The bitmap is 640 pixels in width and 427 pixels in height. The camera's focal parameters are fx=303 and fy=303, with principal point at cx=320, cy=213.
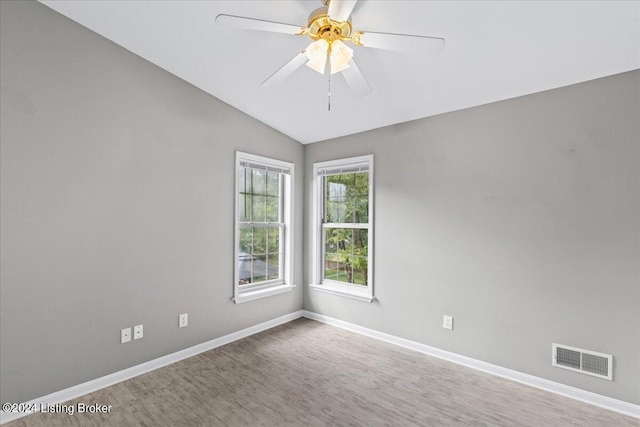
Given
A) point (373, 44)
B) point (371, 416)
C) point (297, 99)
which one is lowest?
point (371, 416)

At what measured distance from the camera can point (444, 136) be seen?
9.73 ft

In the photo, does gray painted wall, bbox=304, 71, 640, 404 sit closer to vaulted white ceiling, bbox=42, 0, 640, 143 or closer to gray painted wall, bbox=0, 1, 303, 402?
vaulted white ceiling, bbox=42, 0, 640, 143

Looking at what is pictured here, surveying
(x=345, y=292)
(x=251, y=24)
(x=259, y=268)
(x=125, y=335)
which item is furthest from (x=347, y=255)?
(x=251, y=24)

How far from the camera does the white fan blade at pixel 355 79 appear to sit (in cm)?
190

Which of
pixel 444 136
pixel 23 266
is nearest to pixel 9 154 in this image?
pixel 23 266

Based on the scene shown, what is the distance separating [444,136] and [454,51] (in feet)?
3.09

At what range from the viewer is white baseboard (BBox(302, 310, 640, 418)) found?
216 centimetres

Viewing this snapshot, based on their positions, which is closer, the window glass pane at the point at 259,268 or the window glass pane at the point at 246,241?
the window glass pane at the point at 246,241

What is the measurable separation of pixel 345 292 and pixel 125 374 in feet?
7.46

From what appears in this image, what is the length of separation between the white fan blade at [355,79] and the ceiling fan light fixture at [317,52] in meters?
0.17

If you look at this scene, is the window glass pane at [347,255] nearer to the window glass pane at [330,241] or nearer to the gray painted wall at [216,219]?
the window glass pane at [330,241]

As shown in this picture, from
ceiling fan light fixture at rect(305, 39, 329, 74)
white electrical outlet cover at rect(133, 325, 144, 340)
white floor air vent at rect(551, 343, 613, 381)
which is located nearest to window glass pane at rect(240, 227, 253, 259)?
white electrical outlet cover at rect(133, 325, 144, 340)

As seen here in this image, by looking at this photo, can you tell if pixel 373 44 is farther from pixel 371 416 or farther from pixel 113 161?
pixel 371 416

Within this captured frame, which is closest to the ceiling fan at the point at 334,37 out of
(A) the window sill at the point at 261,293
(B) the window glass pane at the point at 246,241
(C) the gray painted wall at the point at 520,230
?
(C) the gray painted wall at the point at 520,230
